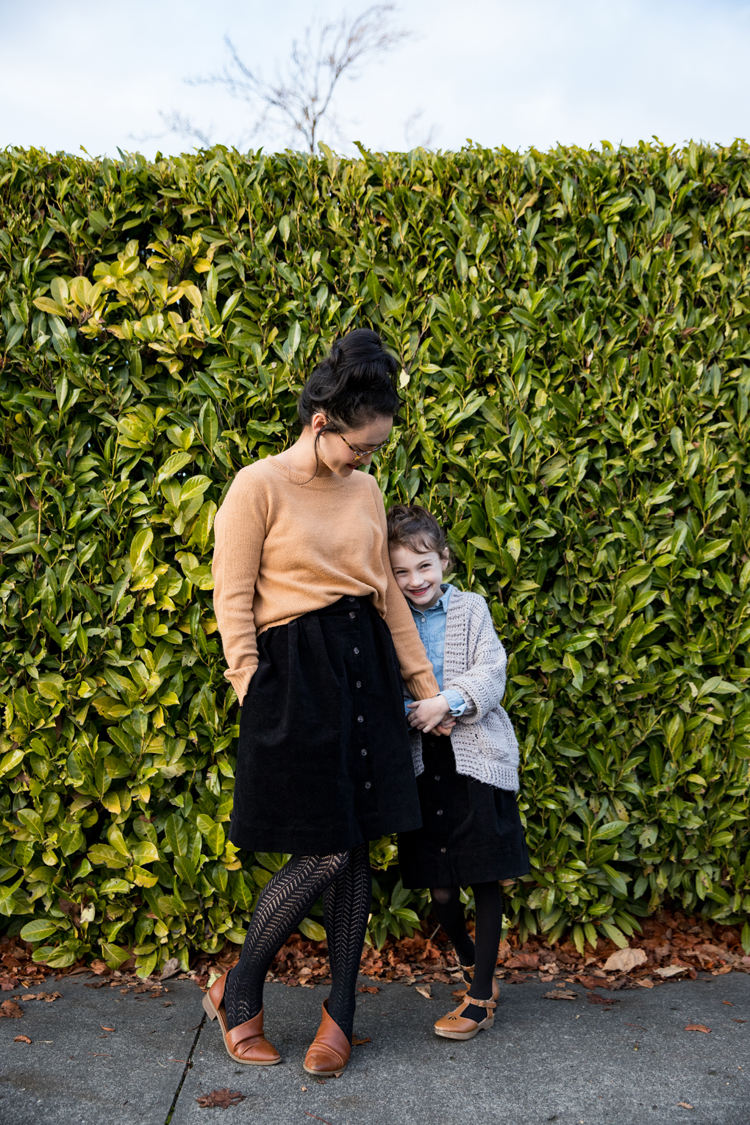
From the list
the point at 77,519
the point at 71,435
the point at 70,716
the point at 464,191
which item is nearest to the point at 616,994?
the point at 70,716

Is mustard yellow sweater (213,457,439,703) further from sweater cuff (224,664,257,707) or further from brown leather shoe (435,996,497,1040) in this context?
brown leather shoe (435,996,497,1040)

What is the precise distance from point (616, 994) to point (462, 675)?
1.37 meters

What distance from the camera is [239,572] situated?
216cm

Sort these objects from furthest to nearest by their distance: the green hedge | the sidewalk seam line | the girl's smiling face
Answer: the green hedge, the girl's smiling face, the sidewalk seam line

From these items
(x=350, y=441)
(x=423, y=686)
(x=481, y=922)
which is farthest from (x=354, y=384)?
(x=481, y=922)

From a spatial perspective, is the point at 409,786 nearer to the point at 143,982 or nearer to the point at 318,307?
the point at 143,982

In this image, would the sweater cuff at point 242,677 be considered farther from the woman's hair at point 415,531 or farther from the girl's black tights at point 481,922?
the girl's black tights at point 481,922

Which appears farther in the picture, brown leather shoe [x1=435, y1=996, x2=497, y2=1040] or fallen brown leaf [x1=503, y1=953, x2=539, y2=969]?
fallen brown leaf [x1=503, y1=953, x2=539, y2=969]

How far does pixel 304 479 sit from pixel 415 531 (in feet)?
1.39

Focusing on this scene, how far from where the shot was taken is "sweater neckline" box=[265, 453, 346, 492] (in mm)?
2246

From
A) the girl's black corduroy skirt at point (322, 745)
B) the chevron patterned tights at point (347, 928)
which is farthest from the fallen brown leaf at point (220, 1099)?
A: the girl's black corduroy skirt at point (322, 745)

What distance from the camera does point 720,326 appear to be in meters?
3.17

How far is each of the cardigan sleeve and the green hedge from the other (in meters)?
0.45

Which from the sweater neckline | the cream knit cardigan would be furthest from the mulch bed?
the sweater neckline
